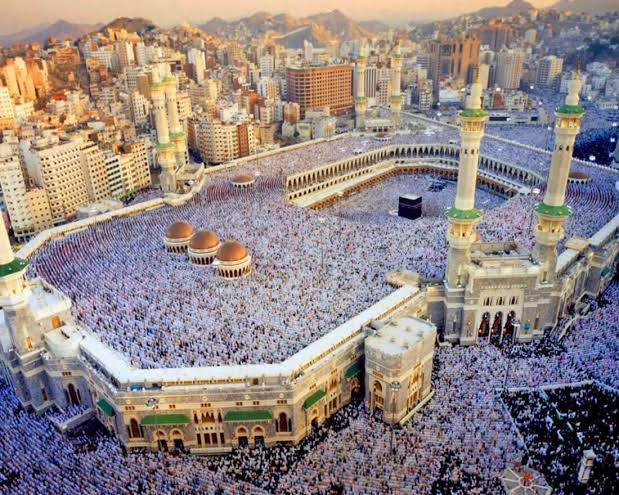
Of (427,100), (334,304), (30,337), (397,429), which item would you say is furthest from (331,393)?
(427,100)

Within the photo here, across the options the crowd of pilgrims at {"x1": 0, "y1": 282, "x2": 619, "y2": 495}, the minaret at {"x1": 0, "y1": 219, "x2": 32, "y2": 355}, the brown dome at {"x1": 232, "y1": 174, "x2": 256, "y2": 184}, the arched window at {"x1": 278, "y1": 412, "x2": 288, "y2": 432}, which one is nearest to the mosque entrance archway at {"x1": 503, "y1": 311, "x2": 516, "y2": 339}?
the crowd of pilgrims at {"x1": 0, "y1": 282, "x2": 619, "y2": 495}

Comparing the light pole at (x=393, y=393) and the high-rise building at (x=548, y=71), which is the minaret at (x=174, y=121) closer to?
the light pole at (x=393, y=393)

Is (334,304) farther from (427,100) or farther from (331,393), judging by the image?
(427,100)

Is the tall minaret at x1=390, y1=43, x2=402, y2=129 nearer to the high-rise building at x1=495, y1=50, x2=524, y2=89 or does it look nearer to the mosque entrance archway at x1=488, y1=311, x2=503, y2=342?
the mosque entrance archway at x1=488, y1=311, x2=503, y2=342

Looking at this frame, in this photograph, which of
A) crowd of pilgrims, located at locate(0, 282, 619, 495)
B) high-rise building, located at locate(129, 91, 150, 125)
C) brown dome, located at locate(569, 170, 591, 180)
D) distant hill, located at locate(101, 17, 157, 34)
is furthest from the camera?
distant hill, located at locate(101, 17, 157, 34)

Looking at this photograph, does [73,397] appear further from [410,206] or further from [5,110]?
[5,110]

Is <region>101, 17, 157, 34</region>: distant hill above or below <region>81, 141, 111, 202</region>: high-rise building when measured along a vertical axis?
above

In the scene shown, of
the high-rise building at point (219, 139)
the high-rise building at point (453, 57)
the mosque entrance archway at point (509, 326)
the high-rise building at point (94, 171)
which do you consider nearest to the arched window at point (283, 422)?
the mosque entrance archway at point (509, 326)

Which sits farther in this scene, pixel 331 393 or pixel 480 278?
pixel 480 278
